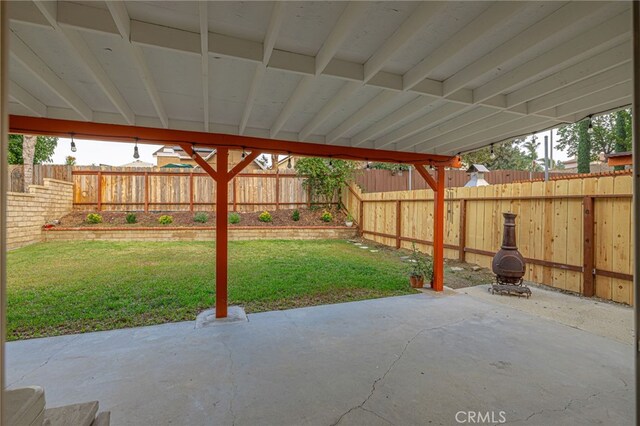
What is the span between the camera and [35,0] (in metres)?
1.40

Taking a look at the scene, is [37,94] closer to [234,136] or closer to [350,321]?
[234,136]

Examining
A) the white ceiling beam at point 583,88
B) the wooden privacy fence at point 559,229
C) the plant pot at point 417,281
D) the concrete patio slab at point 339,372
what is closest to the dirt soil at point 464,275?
the wooden privacy fence at point 559,229

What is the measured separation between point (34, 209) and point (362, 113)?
1001 cm

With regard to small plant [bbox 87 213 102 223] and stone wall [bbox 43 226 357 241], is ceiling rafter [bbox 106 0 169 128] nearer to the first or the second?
stone wall [bbox 43 226 357 241]

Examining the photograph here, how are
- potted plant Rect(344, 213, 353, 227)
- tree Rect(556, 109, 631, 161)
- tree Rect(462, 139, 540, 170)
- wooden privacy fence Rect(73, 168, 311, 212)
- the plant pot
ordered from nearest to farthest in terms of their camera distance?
the plant pot < wooden privacy fence Rect(73, 168, 311, 212) < potted plant Rect(344, 213, 353, 227) < tree Rect(556, 109, 631, 161) < tree Rect(462, 139, 540, 170)

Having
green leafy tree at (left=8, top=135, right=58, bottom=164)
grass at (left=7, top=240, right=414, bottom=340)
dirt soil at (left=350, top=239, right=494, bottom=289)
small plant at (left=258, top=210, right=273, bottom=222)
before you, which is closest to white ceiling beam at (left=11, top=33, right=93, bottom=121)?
grass at (left=7, top=240, right=414, bottom=340)

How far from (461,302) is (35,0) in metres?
4.96

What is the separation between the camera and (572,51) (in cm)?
188

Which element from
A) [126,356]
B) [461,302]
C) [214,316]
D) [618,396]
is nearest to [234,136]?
[214,316]

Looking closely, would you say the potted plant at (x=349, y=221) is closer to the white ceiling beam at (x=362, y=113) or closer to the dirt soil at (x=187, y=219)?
the dirt soil at (x=187, y=219)

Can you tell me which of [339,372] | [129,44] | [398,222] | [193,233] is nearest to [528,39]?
[129,44]

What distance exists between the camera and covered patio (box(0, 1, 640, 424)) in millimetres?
1673

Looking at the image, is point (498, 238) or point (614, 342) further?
point (498, 238)

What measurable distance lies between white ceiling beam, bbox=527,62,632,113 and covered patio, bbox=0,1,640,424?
2 cm
